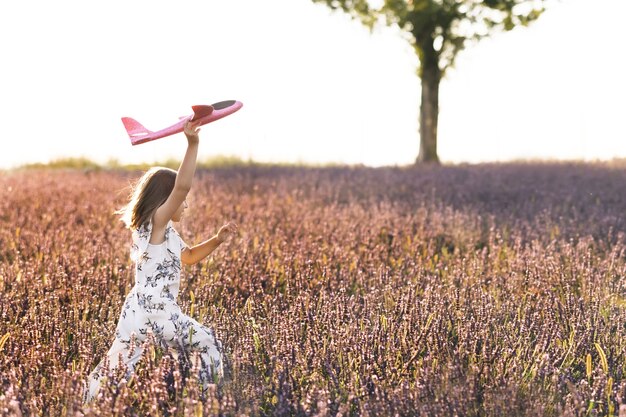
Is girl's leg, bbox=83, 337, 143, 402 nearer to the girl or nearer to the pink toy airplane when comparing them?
the girl

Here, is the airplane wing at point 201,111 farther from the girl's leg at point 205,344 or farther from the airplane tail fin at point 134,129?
the girl's leg at point 205,344

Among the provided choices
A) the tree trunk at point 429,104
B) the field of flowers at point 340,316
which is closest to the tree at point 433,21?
the tree trunk at point 429,104

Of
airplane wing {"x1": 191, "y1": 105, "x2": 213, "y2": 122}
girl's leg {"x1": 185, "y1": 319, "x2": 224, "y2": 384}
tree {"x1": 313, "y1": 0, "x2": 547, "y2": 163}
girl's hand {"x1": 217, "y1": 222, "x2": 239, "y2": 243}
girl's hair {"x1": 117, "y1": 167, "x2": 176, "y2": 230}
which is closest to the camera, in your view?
airplane wing {"x1": 191, "y1": 105, "x2": 213, "y2": 122}

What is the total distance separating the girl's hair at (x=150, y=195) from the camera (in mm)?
3203

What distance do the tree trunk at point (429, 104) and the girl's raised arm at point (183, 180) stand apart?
14.2 metres

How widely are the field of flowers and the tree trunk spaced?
10.0 metres

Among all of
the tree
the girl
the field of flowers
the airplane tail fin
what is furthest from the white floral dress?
the tree

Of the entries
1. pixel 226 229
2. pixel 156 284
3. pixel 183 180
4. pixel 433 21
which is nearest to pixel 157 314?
pixel 156 284

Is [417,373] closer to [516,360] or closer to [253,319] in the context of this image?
[516,360]

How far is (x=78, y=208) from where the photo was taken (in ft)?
23.8

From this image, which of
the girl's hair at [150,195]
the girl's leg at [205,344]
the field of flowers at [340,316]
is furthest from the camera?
the girl's hair at [150,195]

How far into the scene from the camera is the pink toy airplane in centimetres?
295

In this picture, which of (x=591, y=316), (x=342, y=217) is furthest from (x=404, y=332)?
(x=342, y=217)

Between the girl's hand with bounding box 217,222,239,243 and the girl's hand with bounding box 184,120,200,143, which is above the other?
the girl's hand with bounding box 184,120,200,143
